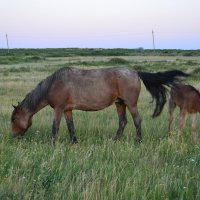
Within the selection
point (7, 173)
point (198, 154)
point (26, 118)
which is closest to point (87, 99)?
point (26, 118)

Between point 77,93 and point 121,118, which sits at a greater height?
point 77,93

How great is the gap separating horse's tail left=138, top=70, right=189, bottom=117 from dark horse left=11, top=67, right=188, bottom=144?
453 millimetres

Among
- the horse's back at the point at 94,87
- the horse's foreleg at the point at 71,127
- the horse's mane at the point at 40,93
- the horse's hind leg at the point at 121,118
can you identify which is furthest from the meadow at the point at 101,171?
the horse's back at the point at 94,87

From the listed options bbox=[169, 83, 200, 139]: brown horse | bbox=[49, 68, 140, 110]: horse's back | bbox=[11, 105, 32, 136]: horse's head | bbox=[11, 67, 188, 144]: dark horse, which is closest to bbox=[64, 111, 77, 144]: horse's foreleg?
bbox=[11, 67, 188, 144]: dark horse

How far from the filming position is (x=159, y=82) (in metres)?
11.2

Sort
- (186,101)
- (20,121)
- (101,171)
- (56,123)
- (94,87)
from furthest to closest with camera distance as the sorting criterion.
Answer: (186,101)
(94,87)
(20,121)
(56,123)
(101,171)

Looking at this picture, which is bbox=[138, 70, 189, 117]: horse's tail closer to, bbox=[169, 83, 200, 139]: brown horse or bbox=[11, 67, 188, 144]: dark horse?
bbox=[169, 83, 200, 139]: brown horse

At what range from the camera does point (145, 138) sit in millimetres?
10555

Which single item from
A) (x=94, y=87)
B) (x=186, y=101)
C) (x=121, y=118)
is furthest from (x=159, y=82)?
(x=94, y=87)

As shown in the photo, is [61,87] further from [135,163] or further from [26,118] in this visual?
[135,163]

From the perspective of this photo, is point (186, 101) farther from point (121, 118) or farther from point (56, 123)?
point (56, 123)

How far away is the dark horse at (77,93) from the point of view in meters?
10.5

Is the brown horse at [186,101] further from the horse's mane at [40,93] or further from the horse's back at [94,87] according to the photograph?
the horse's mane at [40,93]

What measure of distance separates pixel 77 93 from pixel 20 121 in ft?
4.72
